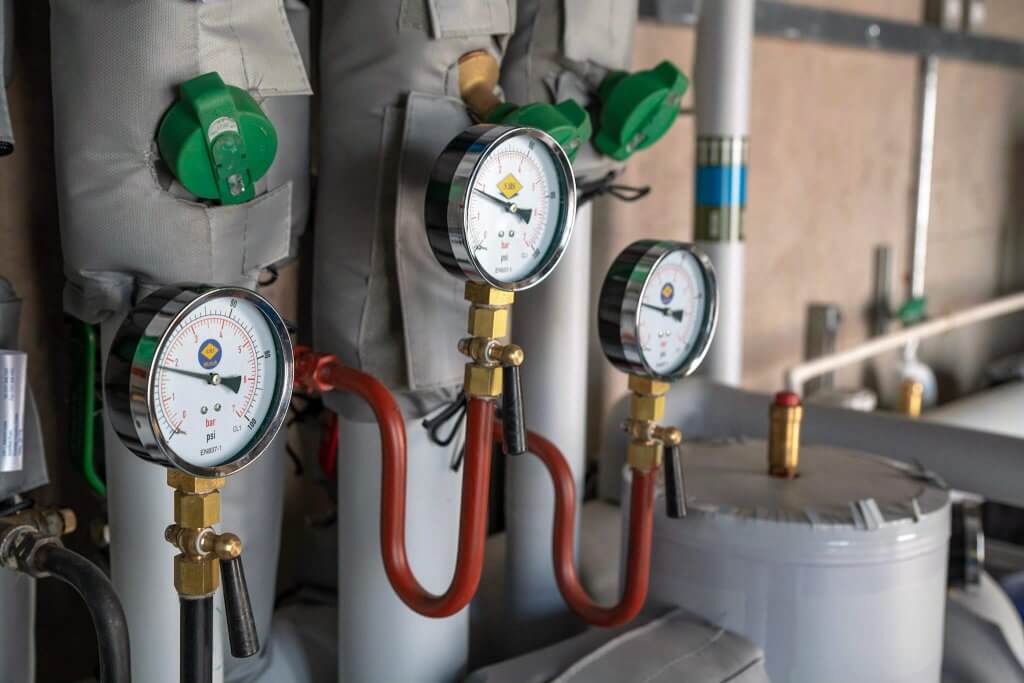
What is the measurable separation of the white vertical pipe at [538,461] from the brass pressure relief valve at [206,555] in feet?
1.70

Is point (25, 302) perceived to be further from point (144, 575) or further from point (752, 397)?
point (752, 397)

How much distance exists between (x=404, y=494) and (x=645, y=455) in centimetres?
25

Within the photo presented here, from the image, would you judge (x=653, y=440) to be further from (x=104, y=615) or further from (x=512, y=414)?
(x=104, y=615)

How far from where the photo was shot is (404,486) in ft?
3.01

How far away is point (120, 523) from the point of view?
2.84ft

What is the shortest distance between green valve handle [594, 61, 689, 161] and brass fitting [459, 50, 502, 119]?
146 mm

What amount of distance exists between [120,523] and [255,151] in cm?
33

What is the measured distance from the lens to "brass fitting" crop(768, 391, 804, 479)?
114 centimetres

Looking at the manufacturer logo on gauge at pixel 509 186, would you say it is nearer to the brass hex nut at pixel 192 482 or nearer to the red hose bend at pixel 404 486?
the red hose bend at pixel 404 486

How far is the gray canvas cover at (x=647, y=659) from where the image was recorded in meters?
0.97

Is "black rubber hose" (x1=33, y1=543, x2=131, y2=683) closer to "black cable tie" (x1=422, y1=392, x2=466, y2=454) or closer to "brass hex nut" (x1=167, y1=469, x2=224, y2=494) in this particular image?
"brass hex nut" (x1=167, y1=469, x2=224, y2=494)

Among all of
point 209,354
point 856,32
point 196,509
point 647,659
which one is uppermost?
point 856,32

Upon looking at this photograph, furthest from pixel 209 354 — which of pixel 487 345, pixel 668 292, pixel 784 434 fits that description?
pixel 784 434

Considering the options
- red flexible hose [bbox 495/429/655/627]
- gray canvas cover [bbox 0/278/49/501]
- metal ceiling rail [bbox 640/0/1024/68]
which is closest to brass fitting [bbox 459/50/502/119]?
red flexible hose [bbox 495/429/655/627]
